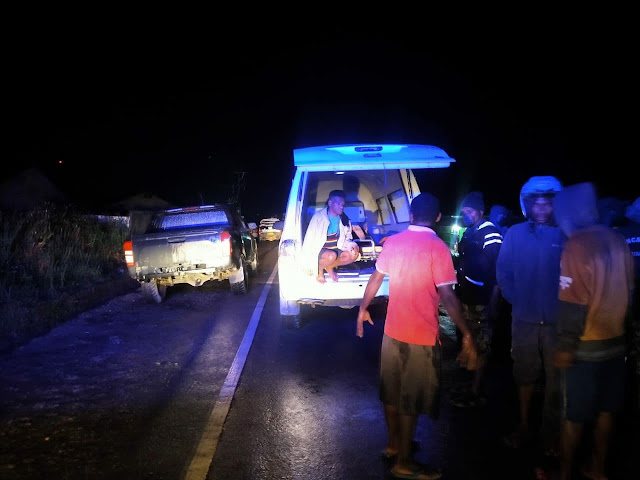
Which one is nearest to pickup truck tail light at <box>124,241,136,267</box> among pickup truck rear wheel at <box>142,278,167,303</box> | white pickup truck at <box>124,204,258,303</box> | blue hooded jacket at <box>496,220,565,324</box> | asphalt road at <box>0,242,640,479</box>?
white pickup truck at <box>124,204,258,303</box>

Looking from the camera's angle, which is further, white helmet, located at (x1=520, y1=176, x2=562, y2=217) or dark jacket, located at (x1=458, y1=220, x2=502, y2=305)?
dark jacket, located at (x1=458, y1=220, x2=502, y2=305)

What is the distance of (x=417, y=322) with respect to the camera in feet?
10.9

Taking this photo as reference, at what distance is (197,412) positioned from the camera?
443 centimetres

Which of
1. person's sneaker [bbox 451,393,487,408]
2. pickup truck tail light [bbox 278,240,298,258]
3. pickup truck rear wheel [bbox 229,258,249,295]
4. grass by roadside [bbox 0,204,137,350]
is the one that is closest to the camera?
person's sneaker [bbox 451,393,487,408]

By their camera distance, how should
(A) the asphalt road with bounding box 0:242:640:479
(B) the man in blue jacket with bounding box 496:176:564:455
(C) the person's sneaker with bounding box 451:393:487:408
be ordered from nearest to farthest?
(A) the asphalt road with bounding box 0:242:640:479 < (B) the man in blue jacket with bounding box 496:176:564:455 < (C) the person's sneaker with bounding box 451:393:487:408

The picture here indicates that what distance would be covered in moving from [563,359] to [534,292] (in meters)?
0.82

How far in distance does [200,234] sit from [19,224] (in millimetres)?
4463

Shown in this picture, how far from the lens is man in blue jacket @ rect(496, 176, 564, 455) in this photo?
3.69 meters

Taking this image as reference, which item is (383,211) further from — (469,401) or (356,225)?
(469,401)

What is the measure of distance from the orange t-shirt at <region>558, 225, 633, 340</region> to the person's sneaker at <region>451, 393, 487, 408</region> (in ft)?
5.49

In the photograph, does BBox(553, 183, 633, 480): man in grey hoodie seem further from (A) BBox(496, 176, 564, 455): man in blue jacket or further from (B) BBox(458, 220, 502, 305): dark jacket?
(B) BBox(458, 220, 502, 305): dark jacket

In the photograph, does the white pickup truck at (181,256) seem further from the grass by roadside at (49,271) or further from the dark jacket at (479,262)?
the dark jacket at (479,262)

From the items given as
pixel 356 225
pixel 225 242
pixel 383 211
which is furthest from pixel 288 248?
pixel 383 211

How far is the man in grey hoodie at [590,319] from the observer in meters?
2.96
